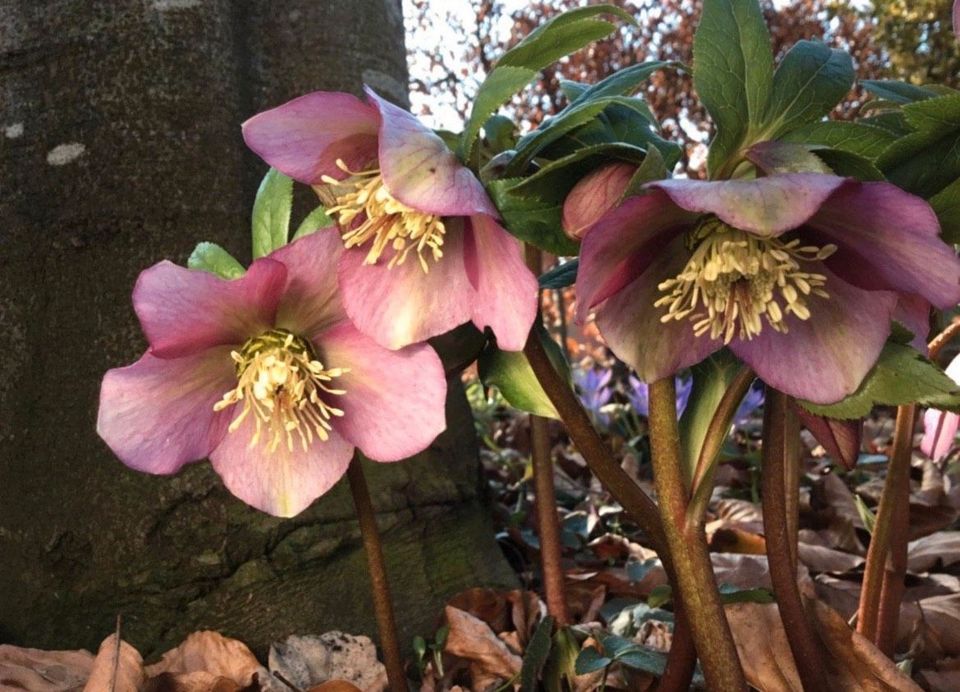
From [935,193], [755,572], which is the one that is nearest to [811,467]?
[755,572]

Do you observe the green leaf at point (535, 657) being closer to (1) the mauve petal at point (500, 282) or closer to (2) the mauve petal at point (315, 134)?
(1) the mauve petal at point (500, 282)

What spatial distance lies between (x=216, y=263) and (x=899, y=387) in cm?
49

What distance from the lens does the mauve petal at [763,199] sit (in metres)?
0.44

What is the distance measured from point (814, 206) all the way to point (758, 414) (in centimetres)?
224

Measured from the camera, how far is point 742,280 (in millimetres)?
569

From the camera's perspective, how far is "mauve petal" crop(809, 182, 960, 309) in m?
0.48

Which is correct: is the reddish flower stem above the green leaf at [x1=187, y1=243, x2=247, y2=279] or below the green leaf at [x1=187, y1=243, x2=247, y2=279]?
below

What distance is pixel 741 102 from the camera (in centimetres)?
56

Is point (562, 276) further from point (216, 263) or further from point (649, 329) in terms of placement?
point (216, 263)

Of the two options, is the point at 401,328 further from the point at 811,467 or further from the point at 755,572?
the point at 811,467

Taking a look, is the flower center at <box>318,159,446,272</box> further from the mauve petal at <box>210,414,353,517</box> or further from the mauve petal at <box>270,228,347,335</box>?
the mauve petal at <box>210,414,353,517</box>

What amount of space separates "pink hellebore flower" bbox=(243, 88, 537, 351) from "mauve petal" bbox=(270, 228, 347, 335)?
0.07 ft

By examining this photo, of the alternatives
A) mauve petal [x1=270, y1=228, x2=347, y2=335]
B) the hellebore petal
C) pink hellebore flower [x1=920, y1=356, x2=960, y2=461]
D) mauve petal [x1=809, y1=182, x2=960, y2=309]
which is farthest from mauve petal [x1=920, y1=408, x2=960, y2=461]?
mauve petal [x1=270, y1=228, x2=347, y2=335]

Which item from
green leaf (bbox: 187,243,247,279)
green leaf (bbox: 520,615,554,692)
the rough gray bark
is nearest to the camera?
green leaf (bbox: 187,243,247,279)
